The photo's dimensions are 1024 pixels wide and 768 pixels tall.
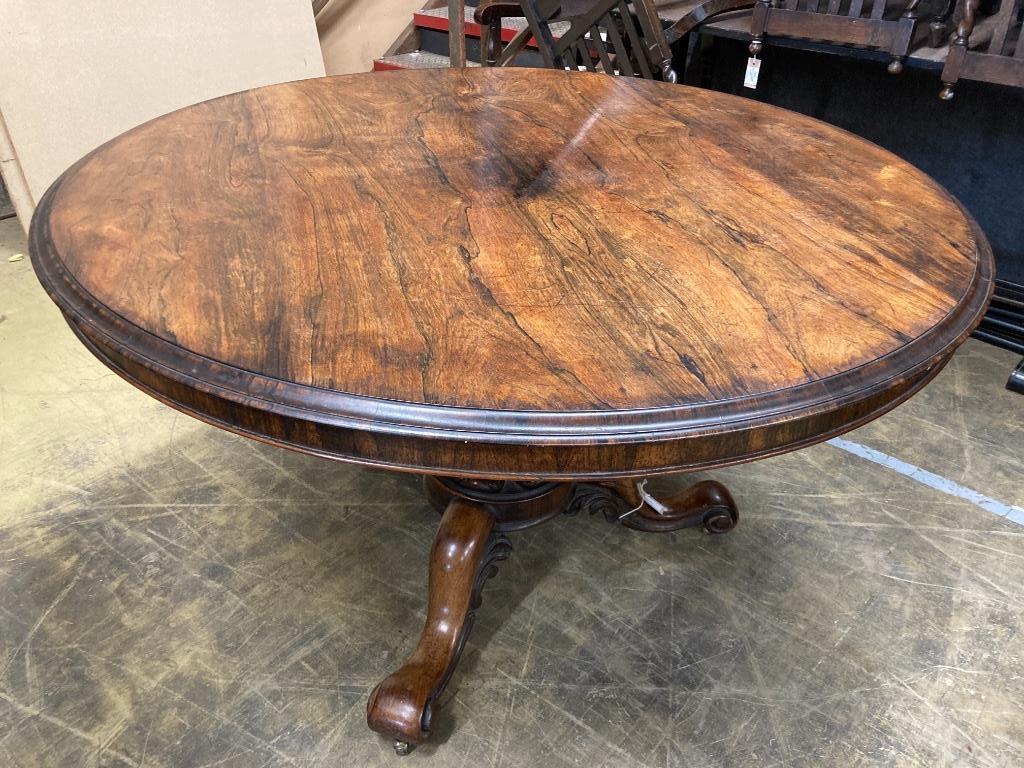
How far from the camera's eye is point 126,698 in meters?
1.21

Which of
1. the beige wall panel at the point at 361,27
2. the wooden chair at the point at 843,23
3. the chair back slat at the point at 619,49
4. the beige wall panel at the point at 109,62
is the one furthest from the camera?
the beige wall panel at the point at 361,27

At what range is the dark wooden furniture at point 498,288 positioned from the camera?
67 cm

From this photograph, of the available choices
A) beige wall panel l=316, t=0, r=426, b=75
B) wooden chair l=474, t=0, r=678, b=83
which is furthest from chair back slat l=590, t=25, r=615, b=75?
beige wall panel l=316, t=0, r=426, b=75

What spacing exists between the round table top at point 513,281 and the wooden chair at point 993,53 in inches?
31.1

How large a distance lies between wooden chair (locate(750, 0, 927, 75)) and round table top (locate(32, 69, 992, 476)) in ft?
2.76

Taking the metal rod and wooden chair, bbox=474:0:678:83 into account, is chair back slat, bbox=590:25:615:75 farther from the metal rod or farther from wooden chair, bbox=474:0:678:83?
the metal rod

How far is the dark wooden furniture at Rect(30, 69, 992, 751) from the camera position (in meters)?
0.67

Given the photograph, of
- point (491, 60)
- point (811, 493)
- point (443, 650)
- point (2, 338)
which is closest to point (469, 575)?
point (443, 650)

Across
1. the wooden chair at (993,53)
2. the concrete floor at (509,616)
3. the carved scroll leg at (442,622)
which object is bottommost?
the concrete floor at (509,616)

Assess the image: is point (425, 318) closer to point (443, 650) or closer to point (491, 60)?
point (443, 650)

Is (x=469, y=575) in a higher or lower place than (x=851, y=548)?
higher

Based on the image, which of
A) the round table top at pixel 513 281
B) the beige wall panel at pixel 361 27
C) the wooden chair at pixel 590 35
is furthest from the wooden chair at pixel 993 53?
the beige wall panel at pixel 361 27

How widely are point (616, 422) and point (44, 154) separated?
261 cm

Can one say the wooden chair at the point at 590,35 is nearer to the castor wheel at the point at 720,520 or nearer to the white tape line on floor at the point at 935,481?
the white tape line on floor at the point at 935,481
